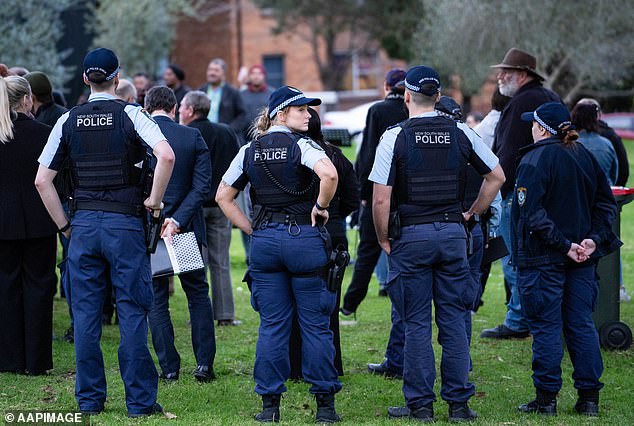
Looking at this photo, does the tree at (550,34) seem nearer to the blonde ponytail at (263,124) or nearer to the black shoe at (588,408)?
the black shoe at (588,408)

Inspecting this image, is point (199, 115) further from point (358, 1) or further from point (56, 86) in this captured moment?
point (358, 1)

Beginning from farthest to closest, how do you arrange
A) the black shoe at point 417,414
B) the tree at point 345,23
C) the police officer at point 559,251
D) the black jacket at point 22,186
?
the tree at point 345,23
the black jacket at point 22,186
the police officer at point 559,251
the black shoe at point 417,414

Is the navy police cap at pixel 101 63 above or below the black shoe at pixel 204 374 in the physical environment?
above

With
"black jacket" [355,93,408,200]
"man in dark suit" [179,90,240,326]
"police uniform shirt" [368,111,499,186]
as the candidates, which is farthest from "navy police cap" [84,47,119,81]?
"black jacket" [355,93,408,200]

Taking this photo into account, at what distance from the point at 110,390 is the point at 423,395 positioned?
7.65 feet

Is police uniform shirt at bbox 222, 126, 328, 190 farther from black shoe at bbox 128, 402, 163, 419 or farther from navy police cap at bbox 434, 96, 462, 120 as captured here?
black shoe at bbox 128, 402, 163, 419

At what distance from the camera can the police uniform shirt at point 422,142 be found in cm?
653

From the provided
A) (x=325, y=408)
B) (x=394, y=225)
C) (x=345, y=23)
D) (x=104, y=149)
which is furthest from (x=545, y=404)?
(x=345, y=23)

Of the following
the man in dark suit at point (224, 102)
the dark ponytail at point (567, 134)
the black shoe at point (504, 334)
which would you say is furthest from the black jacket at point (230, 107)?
the dark ponytail at point (567, 134)

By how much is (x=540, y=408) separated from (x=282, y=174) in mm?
2353

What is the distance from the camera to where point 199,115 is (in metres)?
9.24

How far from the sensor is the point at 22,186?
7.88m

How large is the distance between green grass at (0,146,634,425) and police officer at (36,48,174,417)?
1.03 feet

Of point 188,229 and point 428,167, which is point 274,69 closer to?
point 188,229
